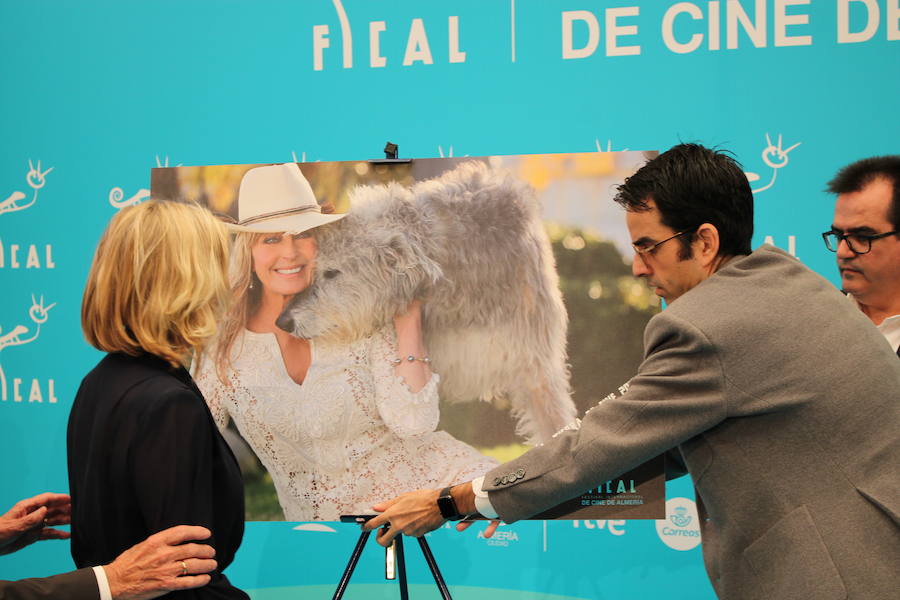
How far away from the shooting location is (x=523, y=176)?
2.71m

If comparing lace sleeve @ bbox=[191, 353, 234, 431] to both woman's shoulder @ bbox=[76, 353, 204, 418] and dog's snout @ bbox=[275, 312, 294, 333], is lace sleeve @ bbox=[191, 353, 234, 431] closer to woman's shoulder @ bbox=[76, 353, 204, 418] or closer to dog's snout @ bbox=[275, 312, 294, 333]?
dog's snout @ bbox=[275, 312, 294, 333]

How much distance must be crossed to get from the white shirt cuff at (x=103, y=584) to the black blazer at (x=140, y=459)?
0.05 metres

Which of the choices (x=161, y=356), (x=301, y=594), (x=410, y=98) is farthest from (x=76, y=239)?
(x=161, y=356)

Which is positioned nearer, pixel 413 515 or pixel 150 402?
pixel 150 402

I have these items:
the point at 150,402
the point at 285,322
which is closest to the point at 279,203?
the point at 285,322

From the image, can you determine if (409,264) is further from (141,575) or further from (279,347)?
(141,575)

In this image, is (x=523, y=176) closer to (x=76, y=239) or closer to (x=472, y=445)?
(x=472, y=445)

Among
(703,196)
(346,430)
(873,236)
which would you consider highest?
(703,196)

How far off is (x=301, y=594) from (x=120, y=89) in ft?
8.06

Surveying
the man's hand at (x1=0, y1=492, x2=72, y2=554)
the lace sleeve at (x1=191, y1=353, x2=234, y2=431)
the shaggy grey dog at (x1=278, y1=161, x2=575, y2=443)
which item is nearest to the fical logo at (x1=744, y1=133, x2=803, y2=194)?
the shaggy grey dog at (x1=278, y1=161, x2=575, y2=443)

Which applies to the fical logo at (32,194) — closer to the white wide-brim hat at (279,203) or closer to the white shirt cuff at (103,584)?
the white wide-brim hat at (279,203)

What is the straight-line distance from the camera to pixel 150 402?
1.54 meters

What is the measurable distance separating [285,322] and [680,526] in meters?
1.88

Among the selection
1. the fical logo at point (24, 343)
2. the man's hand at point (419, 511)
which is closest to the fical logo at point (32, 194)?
the fical logo at point (24, 343)
